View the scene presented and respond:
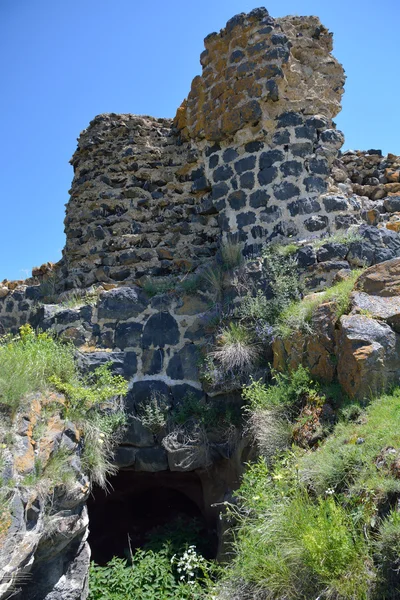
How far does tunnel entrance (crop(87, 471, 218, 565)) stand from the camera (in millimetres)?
6242

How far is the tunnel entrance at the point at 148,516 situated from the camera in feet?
20.5

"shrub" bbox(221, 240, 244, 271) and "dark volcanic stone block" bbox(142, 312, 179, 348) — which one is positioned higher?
"shrub" bbox(221, 240, 244, 271)

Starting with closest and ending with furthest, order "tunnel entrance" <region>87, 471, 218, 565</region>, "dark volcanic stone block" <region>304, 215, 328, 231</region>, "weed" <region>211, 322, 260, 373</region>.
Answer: "weed" <region>211, 322, 260, 373</region>, "tunnel entrance" <region>87, 471, 218, 565</region>, "dark volcanic stone block" <region>304, 215, 328, 231</region>

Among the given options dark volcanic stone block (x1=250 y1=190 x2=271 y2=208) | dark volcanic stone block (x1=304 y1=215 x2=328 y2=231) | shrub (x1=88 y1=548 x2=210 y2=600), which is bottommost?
shrub (x1=88 y1=548 x2=210 y2=600)

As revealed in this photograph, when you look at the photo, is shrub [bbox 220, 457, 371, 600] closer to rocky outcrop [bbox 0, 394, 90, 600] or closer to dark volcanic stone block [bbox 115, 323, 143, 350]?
rocky outcrop [bbox 0, 394, 90, 600]

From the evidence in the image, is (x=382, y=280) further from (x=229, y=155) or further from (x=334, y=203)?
(x=229, y=155)

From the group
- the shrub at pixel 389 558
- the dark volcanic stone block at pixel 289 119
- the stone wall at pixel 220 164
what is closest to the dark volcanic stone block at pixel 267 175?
the stone wall at pixel 220 164

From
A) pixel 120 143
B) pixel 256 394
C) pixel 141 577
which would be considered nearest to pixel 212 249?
pixel 120 143

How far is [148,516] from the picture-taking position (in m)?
7.18

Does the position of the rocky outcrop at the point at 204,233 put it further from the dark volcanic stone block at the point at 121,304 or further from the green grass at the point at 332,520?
the green grass at the point at 332,520


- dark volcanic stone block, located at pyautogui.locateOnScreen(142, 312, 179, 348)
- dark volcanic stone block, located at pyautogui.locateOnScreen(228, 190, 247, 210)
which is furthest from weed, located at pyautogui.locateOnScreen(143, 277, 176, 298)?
dark volcanic stone block, located at pyautogui.locateOnScreen(228, 190, 247, 210)

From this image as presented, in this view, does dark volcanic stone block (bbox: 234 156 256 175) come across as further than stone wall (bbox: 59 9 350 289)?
Yes

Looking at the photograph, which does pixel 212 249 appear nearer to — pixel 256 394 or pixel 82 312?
pixel 82 312

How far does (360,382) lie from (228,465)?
6.48 ft
